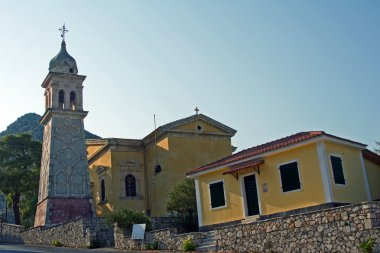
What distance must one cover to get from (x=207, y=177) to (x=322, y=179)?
6.39m

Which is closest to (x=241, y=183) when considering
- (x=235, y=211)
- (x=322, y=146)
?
(x=235, y=211)

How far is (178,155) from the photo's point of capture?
33750 millimetres

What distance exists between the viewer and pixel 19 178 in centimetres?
4056

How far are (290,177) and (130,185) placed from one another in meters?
18.4

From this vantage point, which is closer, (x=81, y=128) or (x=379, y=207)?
(x=379, y=207)

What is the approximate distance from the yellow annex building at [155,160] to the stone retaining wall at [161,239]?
10.4 m

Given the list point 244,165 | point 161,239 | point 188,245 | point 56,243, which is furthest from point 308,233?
point 56,243

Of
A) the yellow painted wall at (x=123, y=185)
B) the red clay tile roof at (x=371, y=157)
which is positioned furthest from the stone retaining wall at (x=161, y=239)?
the yellow painted wall at (x=123, y=185)

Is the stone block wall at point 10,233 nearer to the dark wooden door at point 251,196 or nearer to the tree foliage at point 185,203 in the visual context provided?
the tree foliage at point 185,203

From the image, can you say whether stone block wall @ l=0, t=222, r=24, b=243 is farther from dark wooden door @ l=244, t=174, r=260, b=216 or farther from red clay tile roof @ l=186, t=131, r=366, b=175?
dark wooden door @ l=244, t=174, r=260, b=216

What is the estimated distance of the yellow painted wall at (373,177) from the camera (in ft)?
69.2

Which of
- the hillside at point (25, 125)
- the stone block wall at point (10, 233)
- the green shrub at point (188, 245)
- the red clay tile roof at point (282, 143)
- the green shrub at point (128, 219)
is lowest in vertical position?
the green shrub at point (188, 245)

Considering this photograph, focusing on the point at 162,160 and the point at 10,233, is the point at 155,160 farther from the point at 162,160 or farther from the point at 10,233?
the point at 10,233

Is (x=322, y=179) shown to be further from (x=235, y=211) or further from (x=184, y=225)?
(x=184, y=225)
